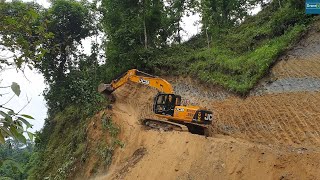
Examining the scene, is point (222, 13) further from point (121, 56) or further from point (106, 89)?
point (106, 89)

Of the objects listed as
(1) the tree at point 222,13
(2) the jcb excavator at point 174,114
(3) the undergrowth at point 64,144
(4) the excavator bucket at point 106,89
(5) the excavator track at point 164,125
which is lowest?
(3) the undergrowth at point 64,144

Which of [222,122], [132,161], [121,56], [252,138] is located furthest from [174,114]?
[121,56]

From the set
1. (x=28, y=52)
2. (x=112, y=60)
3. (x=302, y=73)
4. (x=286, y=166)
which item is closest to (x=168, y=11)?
(x=112, y=60)

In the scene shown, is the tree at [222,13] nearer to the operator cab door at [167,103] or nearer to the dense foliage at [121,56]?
the dense foliage at [121,56]

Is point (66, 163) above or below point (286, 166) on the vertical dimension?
below

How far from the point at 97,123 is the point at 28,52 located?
1192cm

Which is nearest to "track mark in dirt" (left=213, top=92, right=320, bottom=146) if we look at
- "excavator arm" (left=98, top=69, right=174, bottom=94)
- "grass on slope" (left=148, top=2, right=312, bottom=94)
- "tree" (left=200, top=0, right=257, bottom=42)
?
"grass on slope" (left=148, top=2, right=312, bottom=94)

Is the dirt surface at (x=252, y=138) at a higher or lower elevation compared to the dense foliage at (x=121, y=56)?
lower

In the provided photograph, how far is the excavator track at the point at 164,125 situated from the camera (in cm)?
1189

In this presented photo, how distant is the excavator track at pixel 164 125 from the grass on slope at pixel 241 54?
124 inches

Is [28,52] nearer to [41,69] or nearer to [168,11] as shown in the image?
[41,69]

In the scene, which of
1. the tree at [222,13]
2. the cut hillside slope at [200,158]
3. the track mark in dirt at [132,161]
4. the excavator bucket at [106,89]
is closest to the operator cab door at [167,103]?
the cut hillside slope at [200,158]

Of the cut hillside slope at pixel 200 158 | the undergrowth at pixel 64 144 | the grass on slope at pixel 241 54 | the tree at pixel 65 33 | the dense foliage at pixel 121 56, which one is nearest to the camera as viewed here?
the cut hillside slope at pixel 200 158

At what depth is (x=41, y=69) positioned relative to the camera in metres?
20.1
